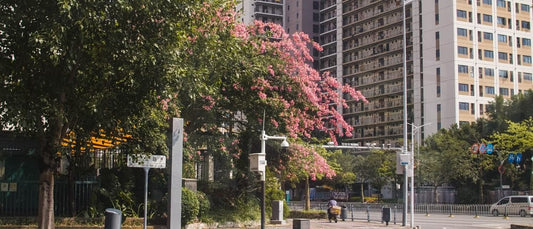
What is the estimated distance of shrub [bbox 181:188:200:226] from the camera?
23938mm

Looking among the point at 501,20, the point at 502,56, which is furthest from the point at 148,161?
the point at 501,20

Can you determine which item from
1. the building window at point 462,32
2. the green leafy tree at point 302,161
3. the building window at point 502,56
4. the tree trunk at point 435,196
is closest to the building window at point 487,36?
the building window at point 502,56

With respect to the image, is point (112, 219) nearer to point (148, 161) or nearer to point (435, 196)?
point (148, 161)

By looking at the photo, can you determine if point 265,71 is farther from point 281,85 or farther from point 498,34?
point 498,34

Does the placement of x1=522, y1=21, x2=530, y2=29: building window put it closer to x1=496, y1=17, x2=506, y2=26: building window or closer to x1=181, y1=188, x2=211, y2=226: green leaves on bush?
Result: x1=496, y1=17, x2=506, y2=26: building window

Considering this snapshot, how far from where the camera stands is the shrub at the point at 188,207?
23.9m

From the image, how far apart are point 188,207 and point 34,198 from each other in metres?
5.55

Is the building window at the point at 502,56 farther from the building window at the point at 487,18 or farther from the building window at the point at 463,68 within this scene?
the building window at the point at 463,68

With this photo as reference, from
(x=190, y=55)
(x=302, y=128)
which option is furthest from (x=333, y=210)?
(x=190, y=55)

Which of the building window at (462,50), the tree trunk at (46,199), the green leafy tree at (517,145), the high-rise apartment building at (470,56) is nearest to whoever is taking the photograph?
the tree trunk at (46,199)

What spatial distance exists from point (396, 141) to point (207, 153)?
74.5 metres

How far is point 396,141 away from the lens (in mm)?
98562

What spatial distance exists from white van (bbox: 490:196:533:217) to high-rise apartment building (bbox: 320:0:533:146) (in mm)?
31749

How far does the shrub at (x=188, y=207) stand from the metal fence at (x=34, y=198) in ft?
11.3
